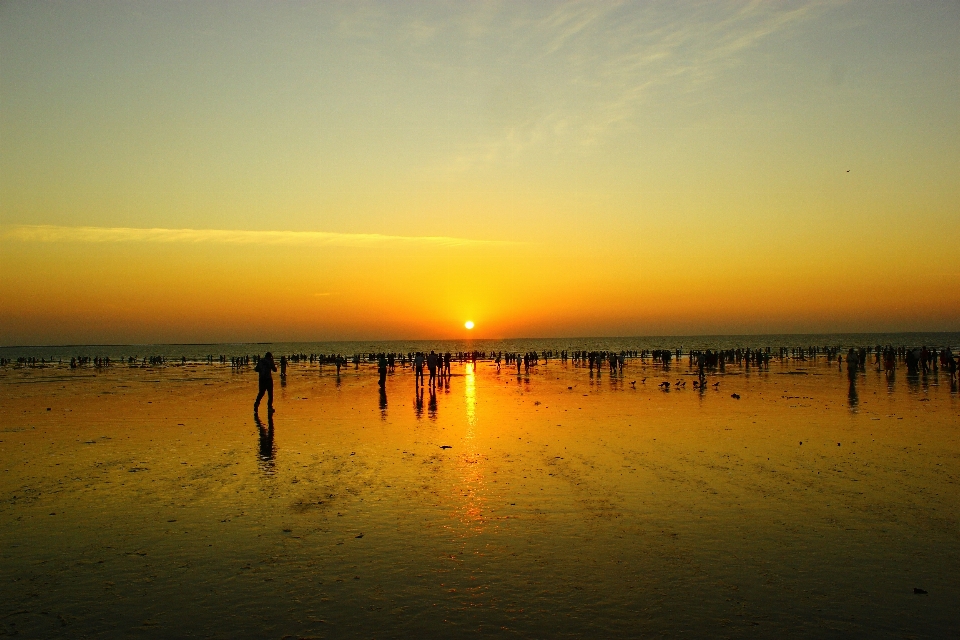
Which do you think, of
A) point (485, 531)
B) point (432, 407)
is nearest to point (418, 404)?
point (432, 407)

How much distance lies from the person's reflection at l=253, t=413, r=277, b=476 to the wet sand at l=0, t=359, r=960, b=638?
0.51ft

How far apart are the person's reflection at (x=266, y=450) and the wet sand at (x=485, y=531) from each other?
0.51 feet

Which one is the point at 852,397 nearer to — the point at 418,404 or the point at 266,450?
the point at 418,404

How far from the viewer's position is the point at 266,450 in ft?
56.7

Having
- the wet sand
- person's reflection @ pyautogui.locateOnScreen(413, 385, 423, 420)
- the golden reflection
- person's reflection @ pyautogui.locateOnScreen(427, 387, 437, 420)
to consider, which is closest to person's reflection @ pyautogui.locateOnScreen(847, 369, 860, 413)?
the wet sand

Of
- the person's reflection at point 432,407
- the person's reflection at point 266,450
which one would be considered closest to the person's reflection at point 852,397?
the person's reflection at point 432,407

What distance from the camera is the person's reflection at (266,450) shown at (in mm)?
14914

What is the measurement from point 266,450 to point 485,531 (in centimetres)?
915

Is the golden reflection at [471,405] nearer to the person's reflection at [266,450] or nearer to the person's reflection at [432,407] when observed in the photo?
the person's reflection at [432,407]

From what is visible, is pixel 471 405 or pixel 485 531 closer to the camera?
pixel 485 531

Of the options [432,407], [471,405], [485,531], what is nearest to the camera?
[485,531]

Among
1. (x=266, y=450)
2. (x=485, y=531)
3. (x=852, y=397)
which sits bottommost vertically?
(x=852, y=397)

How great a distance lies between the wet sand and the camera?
7.07 m

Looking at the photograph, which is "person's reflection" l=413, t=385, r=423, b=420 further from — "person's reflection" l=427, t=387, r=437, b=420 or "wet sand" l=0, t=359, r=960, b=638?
"wet sand" l=0, t=359, r=960, b=638
